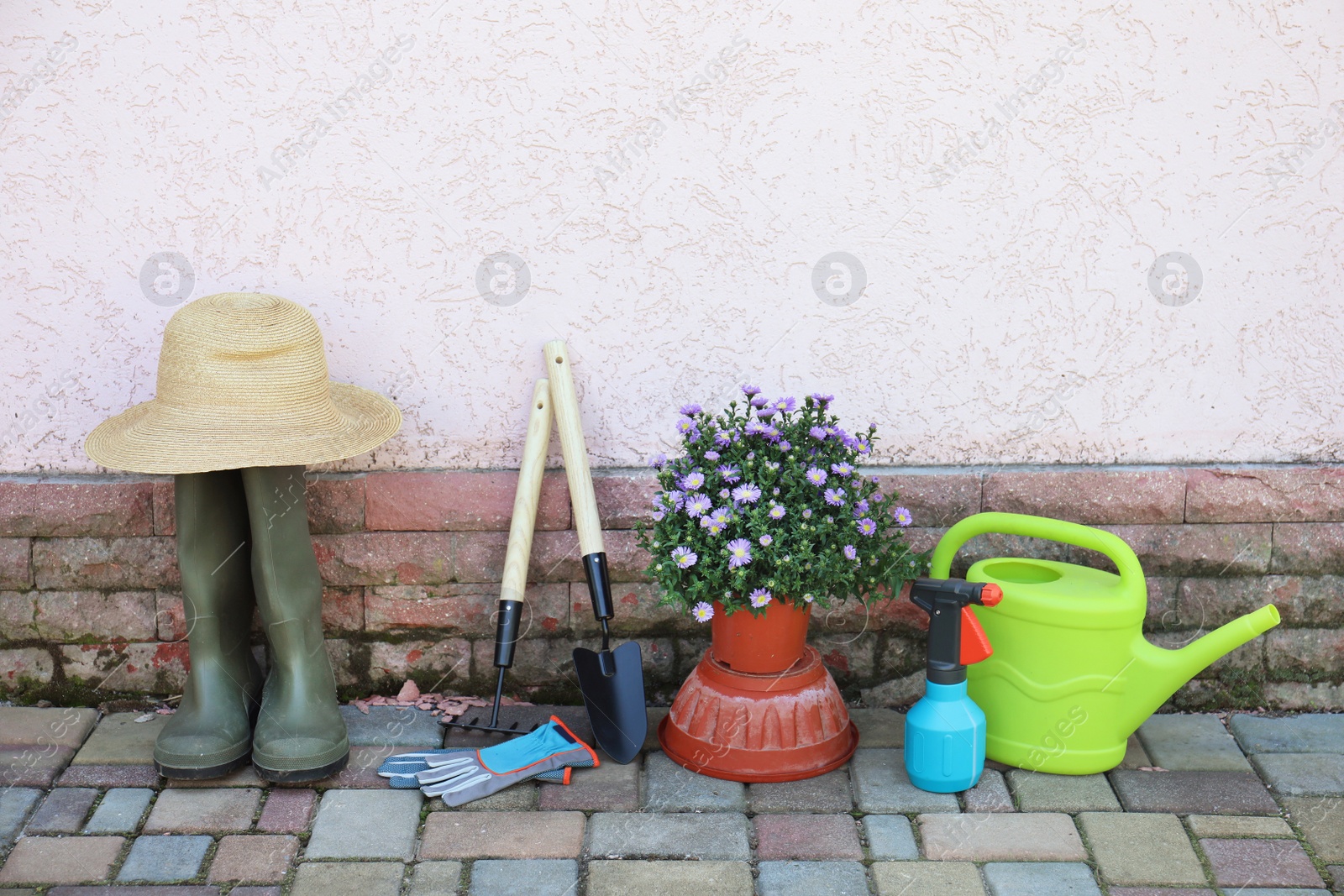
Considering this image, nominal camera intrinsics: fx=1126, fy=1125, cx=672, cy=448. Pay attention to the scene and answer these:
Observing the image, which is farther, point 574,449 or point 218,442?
point 574,449

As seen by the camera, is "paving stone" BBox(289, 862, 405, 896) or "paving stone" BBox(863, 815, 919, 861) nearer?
"paving stone" BBox(289, 862, 405, 896)

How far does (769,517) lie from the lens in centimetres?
264

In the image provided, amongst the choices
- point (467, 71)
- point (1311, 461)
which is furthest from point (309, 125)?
point (1311, 461)

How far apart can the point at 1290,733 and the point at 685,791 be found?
5.43 ft

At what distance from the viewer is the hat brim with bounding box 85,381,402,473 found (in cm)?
258

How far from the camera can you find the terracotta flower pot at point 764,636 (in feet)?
9.02

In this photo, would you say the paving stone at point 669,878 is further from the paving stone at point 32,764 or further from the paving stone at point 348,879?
the paving stone at point 32,764

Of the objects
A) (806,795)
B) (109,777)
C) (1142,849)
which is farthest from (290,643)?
(1142,849)

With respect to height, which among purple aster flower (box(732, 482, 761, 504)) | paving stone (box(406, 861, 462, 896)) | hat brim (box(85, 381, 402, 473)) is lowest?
paving stone (box(406, 861, 462, 896))

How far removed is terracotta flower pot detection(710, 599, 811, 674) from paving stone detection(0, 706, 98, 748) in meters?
1.71

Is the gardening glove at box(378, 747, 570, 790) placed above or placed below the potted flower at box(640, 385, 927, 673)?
below

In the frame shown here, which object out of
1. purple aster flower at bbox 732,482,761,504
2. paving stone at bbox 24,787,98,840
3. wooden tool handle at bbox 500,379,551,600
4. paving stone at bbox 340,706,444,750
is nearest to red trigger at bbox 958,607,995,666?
purple aster flower at bbox 732,482,761,504

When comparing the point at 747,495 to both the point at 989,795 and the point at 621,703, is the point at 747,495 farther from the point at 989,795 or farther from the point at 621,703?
the point at 989,795

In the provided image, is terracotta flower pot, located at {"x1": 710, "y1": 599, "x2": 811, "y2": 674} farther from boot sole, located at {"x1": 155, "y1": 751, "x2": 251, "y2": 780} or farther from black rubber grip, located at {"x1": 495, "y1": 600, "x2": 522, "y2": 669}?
boot sole, located at {"x1": 155, "y1": 751, "x2": 251, "y2": 780}
